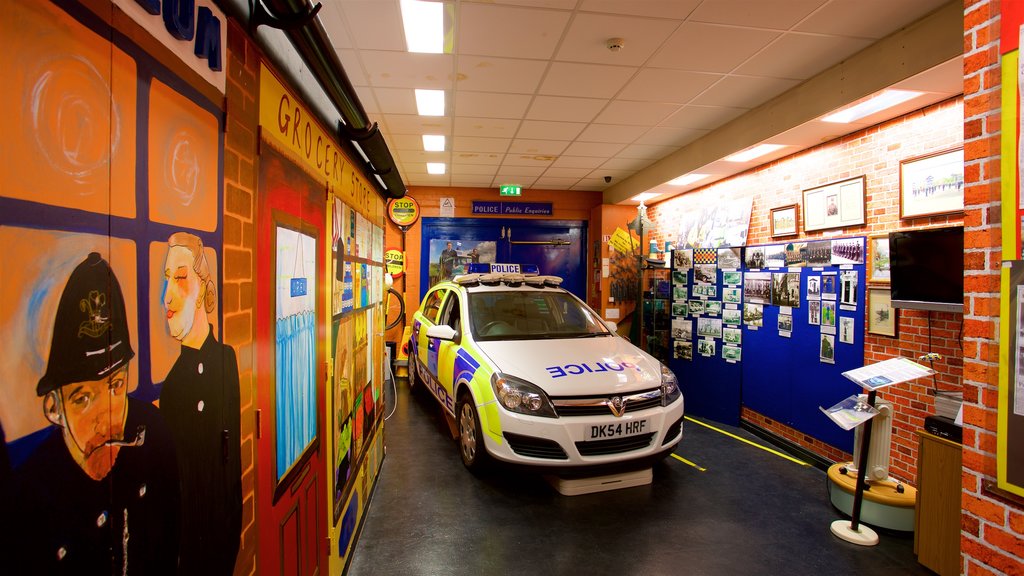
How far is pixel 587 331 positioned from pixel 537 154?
3.06m

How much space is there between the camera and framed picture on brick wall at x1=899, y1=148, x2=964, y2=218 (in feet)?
10.6

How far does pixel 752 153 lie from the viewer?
4.90 m

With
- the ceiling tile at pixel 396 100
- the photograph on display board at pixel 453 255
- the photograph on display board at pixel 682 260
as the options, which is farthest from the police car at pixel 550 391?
the photograph on display board at pixel 453 255

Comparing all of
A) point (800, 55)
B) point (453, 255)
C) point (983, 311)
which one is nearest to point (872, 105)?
point (800, 55)

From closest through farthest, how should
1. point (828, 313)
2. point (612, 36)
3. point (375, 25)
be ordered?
point (375, 25)
point (612, 36)
point (828, 313)

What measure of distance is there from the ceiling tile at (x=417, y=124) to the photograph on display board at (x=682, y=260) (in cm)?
345

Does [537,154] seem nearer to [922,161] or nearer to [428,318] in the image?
[428,318]

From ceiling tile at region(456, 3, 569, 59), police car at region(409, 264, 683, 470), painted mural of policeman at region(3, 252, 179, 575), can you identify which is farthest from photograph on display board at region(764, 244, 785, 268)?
painted mural of policeman at region(3, 252, 179, 575)

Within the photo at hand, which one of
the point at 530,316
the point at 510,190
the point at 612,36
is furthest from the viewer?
the point at 510,190

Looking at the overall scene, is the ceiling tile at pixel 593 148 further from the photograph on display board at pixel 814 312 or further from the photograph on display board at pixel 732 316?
the photograph on display board at pixel 814 312

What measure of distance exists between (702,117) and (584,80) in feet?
5.34

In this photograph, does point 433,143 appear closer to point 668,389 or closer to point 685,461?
point 668,389

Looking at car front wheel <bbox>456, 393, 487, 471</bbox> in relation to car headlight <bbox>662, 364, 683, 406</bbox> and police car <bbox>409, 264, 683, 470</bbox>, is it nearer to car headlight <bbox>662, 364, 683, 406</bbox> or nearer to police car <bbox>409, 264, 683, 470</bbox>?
police car <bbox>409, 264, 683, 470</bbox>

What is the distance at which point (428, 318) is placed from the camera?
588 cm
